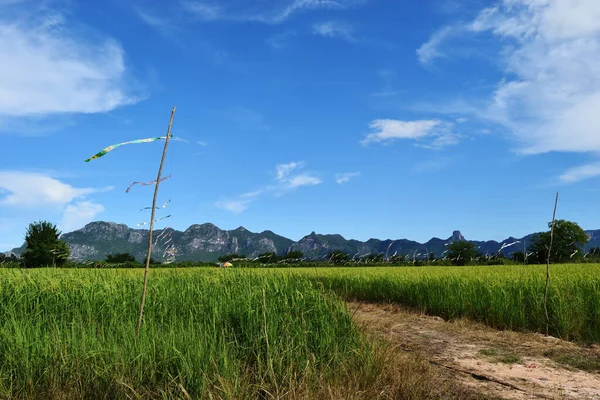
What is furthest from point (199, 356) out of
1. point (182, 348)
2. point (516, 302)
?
point (516, 302)

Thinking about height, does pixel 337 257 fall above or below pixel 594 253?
below

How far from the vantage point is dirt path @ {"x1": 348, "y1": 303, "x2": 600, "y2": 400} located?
17.8ft

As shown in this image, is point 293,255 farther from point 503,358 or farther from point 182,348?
point 182,348

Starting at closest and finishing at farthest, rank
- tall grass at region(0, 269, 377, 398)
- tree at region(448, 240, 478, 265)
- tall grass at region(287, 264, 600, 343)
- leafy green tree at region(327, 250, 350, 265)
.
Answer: tall grass at region(0, 269, 377, 398) → tall grass at region(287, 264, 600, 343) → leafy green tree at region(327, 250, 350, 265) → tree at region(448, 240, 478, 265)

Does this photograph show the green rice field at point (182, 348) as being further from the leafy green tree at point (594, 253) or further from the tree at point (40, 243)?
the leafy green tree at point (594, 253)

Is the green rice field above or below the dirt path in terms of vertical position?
above

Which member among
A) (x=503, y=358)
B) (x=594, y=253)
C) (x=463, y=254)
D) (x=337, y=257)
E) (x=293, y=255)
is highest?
(x=594, y=253)

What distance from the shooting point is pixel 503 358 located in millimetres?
6836

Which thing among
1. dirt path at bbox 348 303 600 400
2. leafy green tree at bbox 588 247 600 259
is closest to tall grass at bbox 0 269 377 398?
dirt path at bbox 348 303 600 400

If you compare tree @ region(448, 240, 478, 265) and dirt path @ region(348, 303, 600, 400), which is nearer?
dirt path @ region(348, 303, 600, 400)

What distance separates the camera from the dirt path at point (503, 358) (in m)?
5.41

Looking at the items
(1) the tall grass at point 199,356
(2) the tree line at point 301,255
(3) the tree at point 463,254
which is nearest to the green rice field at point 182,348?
(1) the tall grass at point 199,356

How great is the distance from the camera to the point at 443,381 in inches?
210

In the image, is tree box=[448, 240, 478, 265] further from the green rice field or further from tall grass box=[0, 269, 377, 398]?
tall grass box=[0, 269, 377, 398]
